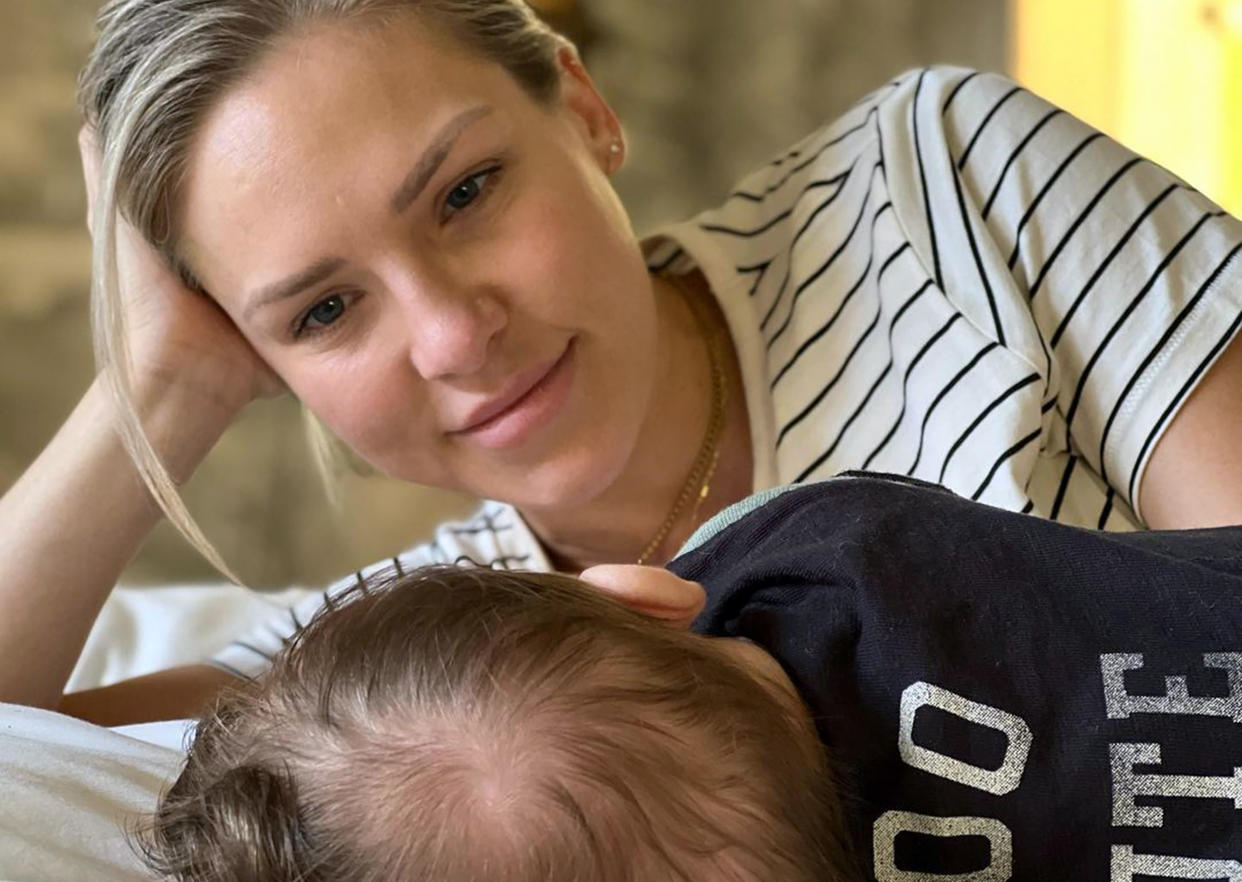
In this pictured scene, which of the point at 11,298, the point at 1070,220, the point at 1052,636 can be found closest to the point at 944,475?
the point at 1070,220

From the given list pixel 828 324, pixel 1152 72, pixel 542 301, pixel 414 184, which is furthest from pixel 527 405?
pixel 1152 72

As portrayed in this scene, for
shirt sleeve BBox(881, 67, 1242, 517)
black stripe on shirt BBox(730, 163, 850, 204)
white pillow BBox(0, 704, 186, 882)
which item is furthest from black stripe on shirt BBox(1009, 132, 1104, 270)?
white pillow BBox(0, 704, 186, 882)

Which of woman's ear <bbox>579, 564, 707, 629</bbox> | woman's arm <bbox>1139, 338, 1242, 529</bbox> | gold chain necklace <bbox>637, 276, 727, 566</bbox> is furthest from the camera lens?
gold chain necklace <bbox>637, 276, 727, 566</bbox>

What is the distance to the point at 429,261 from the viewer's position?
3.30 ft

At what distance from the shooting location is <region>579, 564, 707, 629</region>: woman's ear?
718 mm

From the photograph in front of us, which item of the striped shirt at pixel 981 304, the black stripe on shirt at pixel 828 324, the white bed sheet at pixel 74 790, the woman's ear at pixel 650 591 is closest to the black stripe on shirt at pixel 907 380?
the striped shirt at pixel 981 304

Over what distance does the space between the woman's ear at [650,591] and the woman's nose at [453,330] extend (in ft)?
1.03

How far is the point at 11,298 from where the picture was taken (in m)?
2.04

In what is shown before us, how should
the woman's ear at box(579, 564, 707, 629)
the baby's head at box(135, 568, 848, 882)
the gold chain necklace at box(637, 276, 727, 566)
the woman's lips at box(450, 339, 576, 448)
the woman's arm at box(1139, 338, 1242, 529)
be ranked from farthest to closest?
the gold chain necklace at box(637, 276, 727, 566)
the woman's lips at box(450, 339, 576, 448)
the woman's arm at box(1139, 338, 1242, 529)
the woman's ear at box(579, 564, 707, 629)
the baby's head at box(135, 568, 848, 882)

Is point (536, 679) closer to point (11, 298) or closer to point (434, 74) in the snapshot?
point (434, 74)

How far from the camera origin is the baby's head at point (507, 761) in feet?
2.03

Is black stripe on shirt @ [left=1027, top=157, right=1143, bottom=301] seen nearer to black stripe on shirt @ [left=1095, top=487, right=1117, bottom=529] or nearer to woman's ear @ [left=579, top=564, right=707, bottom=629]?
black stripe on shirt @ [left=1095, top=487, right=1117, bottom=529]

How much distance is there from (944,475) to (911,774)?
40cm

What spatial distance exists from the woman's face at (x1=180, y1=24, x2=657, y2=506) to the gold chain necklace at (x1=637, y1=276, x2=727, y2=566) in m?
0.16
